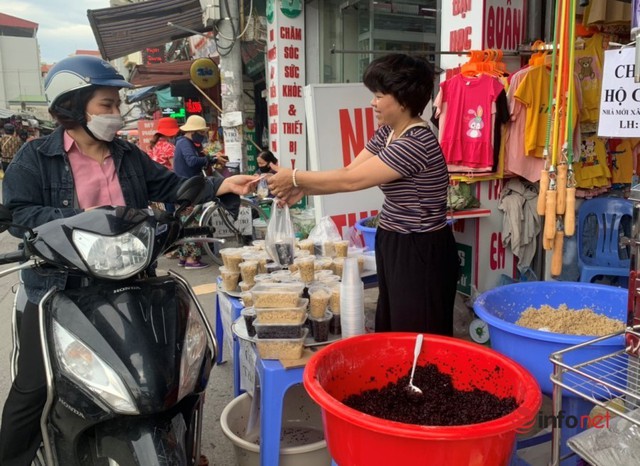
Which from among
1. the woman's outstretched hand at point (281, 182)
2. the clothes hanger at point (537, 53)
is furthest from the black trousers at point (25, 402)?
the clothes hanger at point (537, 53)

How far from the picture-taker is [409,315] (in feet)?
7.86

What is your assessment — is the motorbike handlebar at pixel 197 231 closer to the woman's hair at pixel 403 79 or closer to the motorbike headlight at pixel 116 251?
the motorbike headlight at pixel 116 251

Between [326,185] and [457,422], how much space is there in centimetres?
119

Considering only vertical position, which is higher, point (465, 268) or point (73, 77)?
point (73, 77)

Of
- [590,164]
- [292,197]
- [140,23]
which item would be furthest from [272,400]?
[140,23]

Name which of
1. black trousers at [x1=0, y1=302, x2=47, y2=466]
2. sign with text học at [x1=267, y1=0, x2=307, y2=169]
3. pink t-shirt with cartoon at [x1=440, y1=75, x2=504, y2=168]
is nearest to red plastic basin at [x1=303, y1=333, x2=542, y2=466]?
black trousers at [x1=0, y1=302, x2=47, y2=466]

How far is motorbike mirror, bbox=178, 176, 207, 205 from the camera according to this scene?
6.49 ft

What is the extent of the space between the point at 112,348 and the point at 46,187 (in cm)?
83

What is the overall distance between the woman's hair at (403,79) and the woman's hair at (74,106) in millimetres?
1193

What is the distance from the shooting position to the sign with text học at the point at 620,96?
1625 millimetres

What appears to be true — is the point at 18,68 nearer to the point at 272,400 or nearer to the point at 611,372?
the point at 272,400

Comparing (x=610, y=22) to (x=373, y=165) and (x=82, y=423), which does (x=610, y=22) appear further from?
(x=82, y=423)

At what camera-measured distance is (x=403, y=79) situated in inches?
88.6

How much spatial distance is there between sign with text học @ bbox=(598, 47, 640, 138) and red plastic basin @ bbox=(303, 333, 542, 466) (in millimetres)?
864
